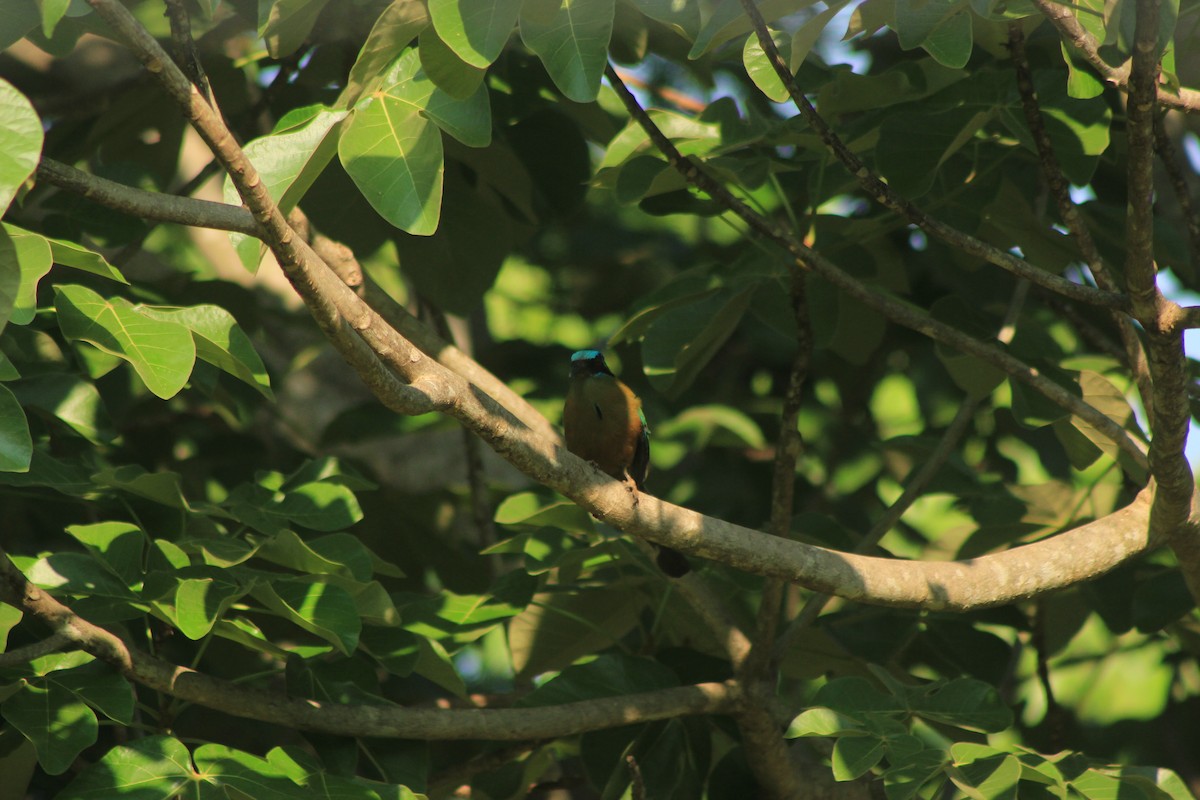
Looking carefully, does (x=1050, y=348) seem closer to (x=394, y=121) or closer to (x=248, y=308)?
(x=394, y=121)

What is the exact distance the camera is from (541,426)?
3445mm

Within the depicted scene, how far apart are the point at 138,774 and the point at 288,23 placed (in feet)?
5.45

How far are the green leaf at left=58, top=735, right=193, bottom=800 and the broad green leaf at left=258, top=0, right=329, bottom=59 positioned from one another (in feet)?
5.11

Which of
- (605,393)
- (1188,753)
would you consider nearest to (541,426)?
(605,393)

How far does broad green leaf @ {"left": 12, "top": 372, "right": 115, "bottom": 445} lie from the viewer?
2.93 meters

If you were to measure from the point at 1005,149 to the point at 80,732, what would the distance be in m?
2.79

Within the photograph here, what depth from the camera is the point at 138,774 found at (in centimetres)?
243

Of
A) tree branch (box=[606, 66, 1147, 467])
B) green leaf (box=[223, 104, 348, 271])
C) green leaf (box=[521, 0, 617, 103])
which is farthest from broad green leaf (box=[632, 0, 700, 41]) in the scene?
green leaf (box=[223, 104, 348, 271])

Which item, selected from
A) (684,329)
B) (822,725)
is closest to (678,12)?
(684,329)

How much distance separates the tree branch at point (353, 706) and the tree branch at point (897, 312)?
1.11 meters

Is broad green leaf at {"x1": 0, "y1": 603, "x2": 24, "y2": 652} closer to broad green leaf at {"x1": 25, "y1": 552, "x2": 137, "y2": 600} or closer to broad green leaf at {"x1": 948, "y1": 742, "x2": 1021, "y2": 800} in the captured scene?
broad green leaf at {"x1": 25, "y1": 552, "x2": 137, "y2": 600}

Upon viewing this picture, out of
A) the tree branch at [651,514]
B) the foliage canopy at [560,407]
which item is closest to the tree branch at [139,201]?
the foliage canopy at [560,407]

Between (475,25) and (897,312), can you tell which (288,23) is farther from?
(897,312)

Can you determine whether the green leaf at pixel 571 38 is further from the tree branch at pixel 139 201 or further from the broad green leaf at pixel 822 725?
the broad green leaf at pixel 822 725
